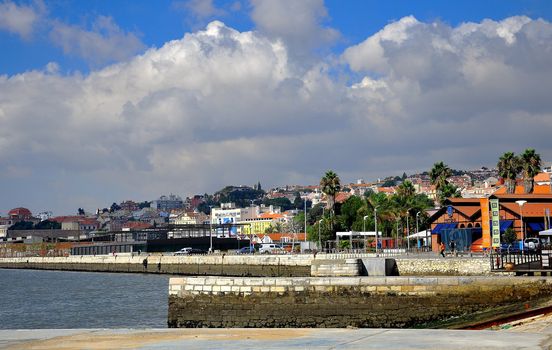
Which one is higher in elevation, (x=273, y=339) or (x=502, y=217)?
(x=502, y=217)

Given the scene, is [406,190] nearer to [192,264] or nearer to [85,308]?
[192,264]

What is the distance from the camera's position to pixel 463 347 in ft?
45.2

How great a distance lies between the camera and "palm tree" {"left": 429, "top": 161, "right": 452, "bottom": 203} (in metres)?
98.5

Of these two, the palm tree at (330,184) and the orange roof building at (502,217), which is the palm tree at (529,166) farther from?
the palm tree at (330,184)

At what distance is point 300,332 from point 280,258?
64.0m

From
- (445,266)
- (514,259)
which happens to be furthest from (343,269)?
(445,266)

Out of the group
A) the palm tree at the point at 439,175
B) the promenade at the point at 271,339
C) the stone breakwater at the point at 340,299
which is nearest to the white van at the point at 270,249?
the palm tree at the point at 439,175

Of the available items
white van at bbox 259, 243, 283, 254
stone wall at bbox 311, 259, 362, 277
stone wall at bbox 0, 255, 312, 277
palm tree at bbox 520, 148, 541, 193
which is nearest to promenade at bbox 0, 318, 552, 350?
stone wall at bbox 311, 259, 362, 277

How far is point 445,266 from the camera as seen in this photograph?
52.0 m

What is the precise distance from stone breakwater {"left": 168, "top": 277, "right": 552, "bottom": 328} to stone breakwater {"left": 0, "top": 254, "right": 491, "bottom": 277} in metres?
12.1

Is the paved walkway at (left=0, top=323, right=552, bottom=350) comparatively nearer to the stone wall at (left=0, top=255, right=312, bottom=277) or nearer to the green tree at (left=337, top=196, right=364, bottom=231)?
the stone wall at (left=0, top=255, right=312, bottom=277)

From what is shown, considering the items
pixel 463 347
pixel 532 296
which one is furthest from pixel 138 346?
pixel 532 296

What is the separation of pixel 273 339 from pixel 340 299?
16.6 meters

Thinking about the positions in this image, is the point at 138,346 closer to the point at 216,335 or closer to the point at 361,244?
the point at 216,335
